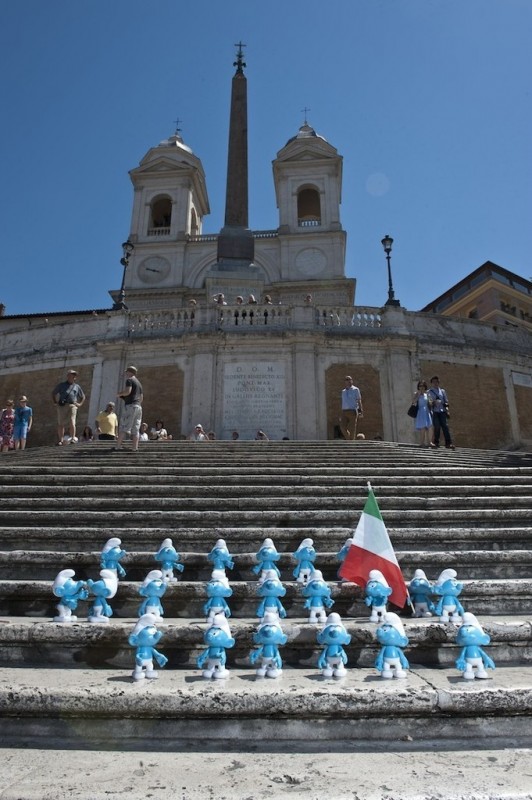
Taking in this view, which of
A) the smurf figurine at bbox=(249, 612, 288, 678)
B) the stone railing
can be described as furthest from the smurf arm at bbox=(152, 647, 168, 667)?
the stone railing

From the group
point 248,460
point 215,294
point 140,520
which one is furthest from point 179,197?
point 140,520

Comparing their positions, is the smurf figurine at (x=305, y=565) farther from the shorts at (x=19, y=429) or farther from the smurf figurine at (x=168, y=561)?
the shorts at (x=19, y=429)

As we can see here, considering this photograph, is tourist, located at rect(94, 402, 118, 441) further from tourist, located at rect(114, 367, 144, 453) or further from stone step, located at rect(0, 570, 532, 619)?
stone step, located at rect(0, 570, 532, 619)

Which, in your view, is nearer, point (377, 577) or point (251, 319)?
point (377, 577)

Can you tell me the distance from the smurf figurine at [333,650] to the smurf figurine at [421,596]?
90cm

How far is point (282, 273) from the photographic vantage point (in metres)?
33.4

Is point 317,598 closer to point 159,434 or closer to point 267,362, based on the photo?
point 159,434

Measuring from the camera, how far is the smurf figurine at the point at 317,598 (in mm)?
3381

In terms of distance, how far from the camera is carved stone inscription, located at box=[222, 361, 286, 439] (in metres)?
16.2

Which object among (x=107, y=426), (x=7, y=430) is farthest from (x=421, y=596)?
(x=7, y=430)

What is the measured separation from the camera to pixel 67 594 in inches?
134

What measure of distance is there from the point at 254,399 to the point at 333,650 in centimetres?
1371

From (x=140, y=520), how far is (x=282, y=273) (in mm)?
29507

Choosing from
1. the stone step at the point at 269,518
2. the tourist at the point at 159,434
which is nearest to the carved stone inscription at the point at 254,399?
Answer: the tourist at the point at 159,434
